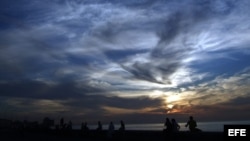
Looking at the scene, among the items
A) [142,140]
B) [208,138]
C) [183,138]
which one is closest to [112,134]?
[142,140]

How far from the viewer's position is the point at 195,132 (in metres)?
29.8

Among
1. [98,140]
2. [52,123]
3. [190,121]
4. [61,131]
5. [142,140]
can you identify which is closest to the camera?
[190,121]

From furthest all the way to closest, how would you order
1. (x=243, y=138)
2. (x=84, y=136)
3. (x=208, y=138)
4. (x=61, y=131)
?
1. (x=61, y=131)
2. (x=84, y=136)
3. (x=208, y=138)
4. (x=243, y=138)

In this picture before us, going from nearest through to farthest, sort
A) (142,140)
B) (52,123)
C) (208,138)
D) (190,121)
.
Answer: (208,138)
(190,121)
(142,140)
(52,123)

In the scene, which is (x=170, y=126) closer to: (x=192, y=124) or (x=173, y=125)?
(x=173, y=125)

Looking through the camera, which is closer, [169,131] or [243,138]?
[243,138]

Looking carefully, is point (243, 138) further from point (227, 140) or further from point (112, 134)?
point (112, 134)

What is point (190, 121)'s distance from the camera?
1166 inches

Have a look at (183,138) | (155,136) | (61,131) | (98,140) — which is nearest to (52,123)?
(61,131)

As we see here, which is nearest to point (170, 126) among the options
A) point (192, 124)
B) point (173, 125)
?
point (173, 125)

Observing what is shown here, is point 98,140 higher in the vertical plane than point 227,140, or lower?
lower

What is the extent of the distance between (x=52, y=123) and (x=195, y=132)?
56078mm

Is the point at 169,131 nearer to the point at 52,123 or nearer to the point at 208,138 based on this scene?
the point at 208,138

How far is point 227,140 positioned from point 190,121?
55.6 feet
